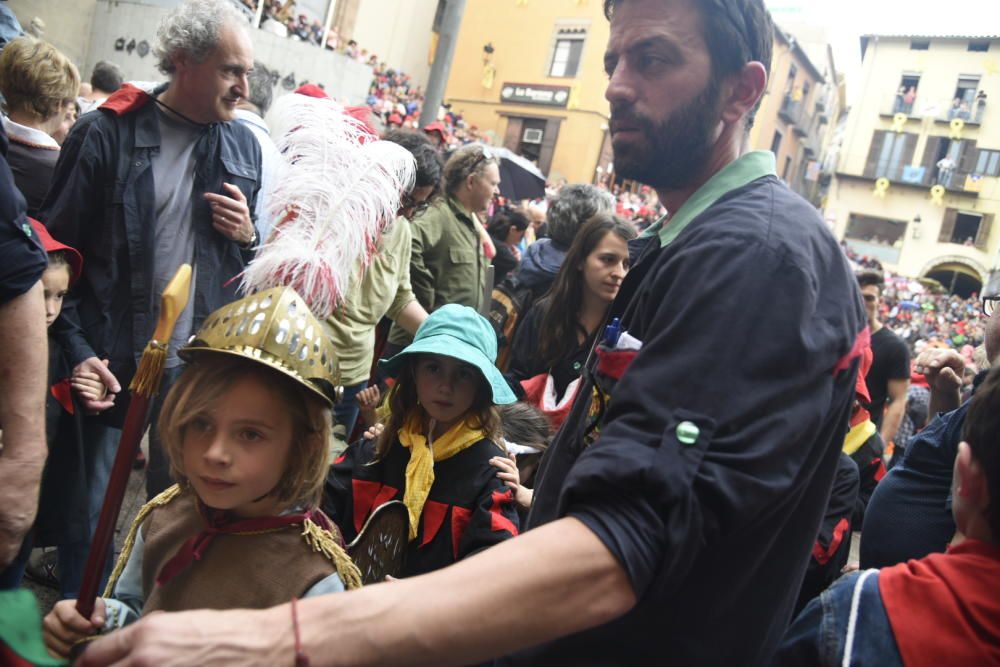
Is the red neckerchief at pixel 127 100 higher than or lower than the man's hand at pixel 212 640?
higher

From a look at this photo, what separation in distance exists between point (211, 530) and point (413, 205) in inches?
104

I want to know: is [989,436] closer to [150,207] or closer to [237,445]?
[237,445]

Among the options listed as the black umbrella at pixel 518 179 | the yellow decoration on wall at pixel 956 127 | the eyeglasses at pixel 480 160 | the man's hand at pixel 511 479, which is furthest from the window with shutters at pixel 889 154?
the man's hand at pixel 511 479

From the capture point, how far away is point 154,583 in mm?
1867

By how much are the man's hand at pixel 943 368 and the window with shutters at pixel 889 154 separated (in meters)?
44.1

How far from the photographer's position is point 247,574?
5.78 feet

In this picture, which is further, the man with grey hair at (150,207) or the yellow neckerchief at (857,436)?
the yellow neckerchief at (857,436)

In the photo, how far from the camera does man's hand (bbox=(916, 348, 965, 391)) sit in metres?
3.41

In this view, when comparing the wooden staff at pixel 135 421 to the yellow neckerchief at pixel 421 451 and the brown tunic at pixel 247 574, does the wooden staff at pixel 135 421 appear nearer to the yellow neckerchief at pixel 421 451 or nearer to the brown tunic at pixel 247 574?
the brown tunic at pixel 247 574

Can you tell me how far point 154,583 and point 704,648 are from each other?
1.40 metres

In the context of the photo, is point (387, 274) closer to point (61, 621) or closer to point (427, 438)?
point (427, 438)

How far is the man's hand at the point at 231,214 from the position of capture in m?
2.79

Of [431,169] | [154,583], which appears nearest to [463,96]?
[431,169]

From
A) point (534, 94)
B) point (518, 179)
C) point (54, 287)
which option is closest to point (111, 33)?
point (518, 179)
